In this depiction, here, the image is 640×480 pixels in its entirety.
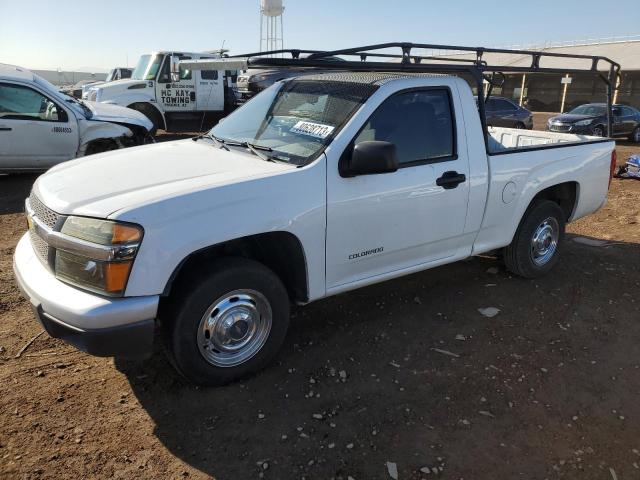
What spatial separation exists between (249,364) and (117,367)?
0.93m

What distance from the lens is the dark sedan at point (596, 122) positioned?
16531 mm

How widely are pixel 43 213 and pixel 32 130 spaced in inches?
244

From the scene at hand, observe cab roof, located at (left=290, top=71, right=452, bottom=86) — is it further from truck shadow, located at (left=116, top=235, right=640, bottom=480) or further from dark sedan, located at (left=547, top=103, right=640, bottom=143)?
dark sedan, located at (left=547, top=103, right=640, bottom=143)

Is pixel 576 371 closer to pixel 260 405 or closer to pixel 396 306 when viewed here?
pixel 396 306

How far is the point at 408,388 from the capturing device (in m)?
3.24

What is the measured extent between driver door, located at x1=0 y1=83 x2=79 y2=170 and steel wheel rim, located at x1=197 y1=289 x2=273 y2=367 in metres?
6.74

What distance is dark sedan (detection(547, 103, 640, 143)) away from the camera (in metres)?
16.5

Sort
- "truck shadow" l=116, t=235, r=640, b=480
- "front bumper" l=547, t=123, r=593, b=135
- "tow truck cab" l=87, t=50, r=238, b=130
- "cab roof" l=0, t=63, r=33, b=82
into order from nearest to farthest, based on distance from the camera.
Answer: "truck shadow" l=116, t=235, r=640, b=480
"cab roof" l=0, t=63, r=33, b=82
"tow truck cab" l=87, t=50, r=238, b=130
"front bumper" l=547, t=123, r=593, b=135

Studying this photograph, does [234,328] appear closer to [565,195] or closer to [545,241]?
[545,241]

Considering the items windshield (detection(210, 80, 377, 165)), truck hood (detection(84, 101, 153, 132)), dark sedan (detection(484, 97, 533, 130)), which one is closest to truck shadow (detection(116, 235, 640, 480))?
windshield (detection(210, 80, 377, 165))

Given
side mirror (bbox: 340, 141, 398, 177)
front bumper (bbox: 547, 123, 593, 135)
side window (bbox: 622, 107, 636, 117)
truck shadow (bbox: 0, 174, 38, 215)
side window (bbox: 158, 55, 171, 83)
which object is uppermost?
side window (bbox: 158, 55, 171, 83)

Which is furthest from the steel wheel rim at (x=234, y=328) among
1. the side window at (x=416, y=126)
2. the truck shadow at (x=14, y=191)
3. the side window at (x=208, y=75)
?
the side window at (x=208, y=75)

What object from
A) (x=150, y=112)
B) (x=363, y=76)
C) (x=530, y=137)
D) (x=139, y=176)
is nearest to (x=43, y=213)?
(x=139, y=176)

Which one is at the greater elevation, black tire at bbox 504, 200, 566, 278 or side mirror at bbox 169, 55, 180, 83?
side mirror at bbox 169, 55, 180, 83
